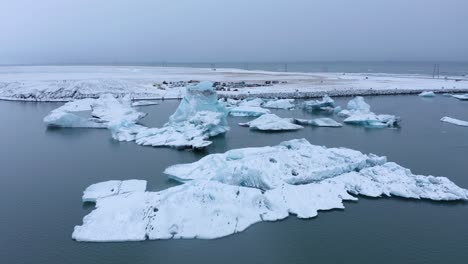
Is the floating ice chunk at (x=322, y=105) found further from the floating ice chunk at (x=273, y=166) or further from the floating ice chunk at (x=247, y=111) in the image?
the floating ice chunk at (x=273, y=166)

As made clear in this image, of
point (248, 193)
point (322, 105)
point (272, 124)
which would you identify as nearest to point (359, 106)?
point (322, 105)

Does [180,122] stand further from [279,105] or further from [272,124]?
[279,105]

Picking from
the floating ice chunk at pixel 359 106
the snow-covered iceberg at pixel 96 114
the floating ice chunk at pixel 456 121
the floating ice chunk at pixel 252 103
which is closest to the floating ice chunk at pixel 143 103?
the snow-covered iceberg at pixel 96 114

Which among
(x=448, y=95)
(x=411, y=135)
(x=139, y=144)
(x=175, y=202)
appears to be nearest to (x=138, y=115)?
(x=139, y=144)

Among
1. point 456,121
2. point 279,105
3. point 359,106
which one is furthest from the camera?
point 279,105

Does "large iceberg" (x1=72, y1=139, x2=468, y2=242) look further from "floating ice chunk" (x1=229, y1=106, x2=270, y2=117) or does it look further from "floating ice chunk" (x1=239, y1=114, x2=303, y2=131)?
"floating ice chunk" (x1=229, y1=106, x2=270, y2=117)
